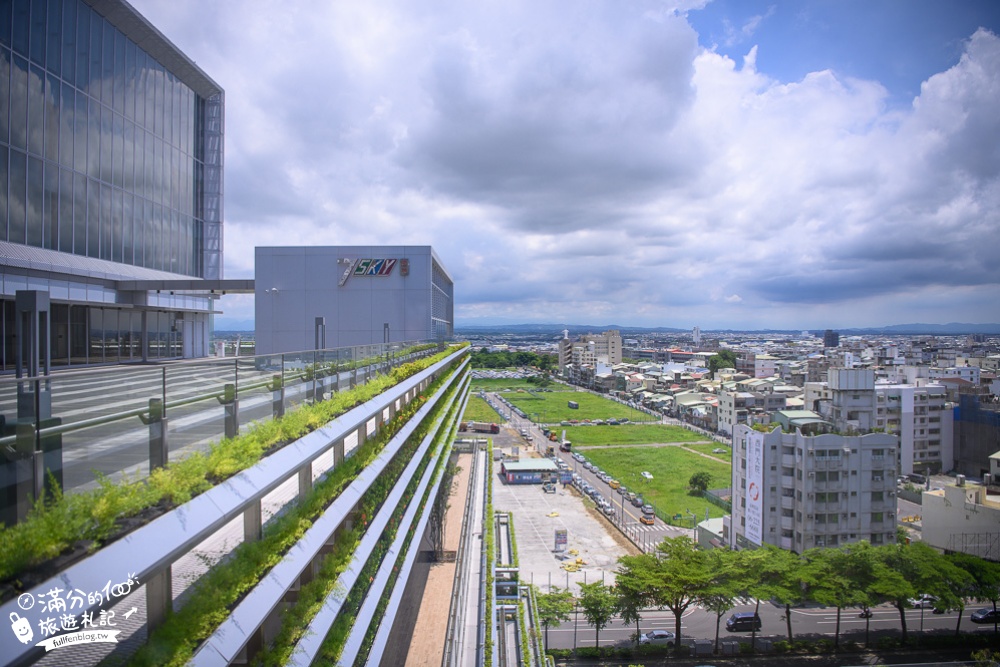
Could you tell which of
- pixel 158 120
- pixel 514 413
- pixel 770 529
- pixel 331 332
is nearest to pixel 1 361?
pixel 158 120

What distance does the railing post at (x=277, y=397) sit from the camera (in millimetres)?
5594

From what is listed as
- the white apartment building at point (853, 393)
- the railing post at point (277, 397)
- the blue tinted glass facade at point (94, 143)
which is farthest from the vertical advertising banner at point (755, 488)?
the blue tinted glass facade at point (94, 143)

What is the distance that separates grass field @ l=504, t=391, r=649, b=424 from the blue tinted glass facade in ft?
168

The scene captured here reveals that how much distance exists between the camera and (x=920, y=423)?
41.4m

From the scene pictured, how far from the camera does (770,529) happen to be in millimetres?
24562

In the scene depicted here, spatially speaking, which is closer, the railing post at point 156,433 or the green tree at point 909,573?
the railing post at point 156,433

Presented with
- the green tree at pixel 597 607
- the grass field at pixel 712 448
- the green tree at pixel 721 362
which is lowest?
the grass field at pixel 712 448

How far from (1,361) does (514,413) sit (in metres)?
64.2

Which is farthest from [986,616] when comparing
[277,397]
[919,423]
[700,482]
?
[277,397]

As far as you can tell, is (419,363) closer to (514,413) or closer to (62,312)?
(62,312)

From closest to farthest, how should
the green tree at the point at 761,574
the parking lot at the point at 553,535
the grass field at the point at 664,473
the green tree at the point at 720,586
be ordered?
the green tree at the point at 720,586 < the green tree at the point at 761,574 < the parking lot at the point at 553,535 < the grass field at the point at 664,473

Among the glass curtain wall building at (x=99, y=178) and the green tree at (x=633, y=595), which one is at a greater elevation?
the glass curtain wall building at (x=99, y=178)

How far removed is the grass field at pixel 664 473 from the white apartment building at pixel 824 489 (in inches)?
306

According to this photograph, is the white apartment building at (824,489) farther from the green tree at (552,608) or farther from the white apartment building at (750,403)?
the white apartment building at (750,403)
